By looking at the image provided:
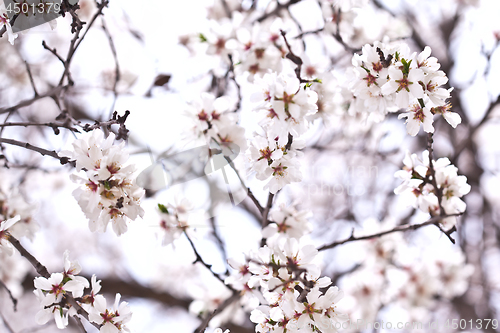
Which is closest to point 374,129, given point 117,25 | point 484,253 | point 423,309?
point 423,309

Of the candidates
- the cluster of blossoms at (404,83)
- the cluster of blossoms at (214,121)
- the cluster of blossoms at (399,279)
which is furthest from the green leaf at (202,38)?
the cluster of blossoms at (399,279)

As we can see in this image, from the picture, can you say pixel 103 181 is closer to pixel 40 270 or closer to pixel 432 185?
pixel 40 270

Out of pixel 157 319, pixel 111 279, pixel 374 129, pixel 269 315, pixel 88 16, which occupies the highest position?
pixel 88 16

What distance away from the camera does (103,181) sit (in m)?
1.10

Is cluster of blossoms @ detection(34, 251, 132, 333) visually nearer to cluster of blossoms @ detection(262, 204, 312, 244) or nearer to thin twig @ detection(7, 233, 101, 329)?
thin twig @ detection(7, 233, 101, 329)

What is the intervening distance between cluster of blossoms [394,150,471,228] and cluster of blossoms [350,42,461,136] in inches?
8.1

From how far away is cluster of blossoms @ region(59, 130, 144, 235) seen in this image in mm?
1085

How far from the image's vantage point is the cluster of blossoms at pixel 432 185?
1411 mm

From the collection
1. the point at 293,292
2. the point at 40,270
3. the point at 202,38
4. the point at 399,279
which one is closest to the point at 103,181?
the point at 40,270

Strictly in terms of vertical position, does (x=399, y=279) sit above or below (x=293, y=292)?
below

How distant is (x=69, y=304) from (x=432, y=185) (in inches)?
54.6

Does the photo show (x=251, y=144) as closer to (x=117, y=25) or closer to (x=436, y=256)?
(x=117, y=25)

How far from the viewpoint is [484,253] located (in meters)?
4.05

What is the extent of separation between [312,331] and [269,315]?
15cm
